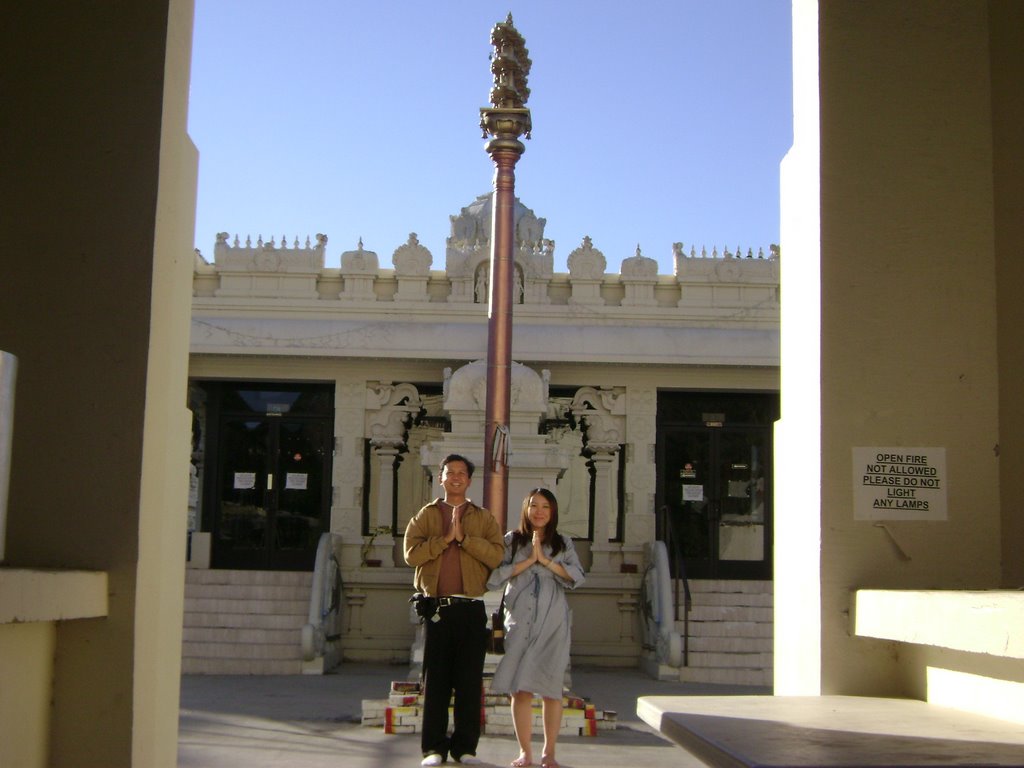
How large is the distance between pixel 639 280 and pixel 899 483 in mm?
14158

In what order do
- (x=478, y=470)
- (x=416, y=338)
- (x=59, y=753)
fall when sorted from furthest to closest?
(x=416, y=338) < (x=478, y=470) < (x=59, y=753)

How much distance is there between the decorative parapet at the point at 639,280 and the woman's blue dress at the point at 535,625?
11.0 meters

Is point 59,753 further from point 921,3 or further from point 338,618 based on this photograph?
point 338,618

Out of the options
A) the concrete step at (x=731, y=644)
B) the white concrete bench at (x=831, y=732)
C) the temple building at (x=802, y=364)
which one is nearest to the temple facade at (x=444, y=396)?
the concrete step at (x=731, y=644)

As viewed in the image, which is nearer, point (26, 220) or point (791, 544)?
point (26, 220)

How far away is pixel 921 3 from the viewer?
455 centimetres

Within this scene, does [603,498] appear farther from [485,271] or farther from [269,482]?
[269,482]

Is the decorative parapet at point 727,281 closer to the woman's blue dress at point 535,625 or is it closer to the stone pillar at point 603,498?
the stone pillar at point 603,498

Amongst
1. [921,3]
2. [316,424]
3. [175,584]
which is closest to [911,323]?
[921,3]

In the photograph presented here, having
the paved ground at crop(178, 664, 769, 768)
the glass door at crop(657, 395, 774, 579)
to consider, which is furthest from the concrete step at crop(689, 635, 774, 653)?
the glass door at crop(657, 395, 774, 579)

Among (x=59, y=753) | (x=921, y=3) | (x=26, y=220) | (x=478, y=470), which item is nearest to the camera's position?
(x=59, y=753)

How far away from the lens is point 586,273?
18281 mm

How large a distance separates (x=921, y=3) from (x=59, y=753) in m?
3.76

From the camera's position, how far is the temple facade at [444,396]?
58.5ft
